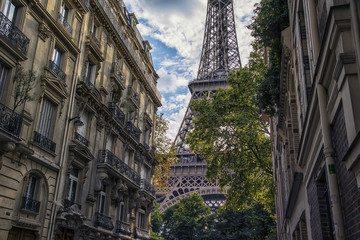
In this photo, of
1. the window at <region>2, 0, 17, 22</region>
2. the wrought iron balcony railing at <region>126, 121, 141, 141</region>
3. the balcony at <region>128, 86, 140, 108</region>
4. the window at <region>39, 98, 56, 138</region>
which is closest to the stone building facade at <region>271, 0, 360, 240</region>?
the window at <region>2, 0, 17, 22</region>

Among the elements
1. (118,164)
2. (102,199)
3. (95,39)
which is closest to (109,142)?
(118,164)

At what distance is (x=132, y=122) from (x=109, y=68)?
525cm

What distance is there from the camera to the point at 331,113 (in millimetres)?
6305

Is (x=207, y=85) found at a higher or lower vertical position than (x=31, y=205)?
higher

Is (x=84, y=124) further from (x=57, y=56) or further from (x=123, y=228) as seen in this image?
(x=123, y=228)

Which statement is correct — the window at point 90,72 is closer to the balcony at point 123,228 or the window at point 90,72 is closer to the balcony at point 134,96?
the balcony at point 134,96

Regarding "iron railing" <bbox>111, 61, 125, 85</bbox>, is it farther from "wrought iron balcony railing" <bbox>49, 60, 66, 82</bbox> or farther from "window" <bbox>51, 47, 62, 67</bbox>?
"wrought iron balcony railing" <bbox>49, 60, 66, 82</bbox>

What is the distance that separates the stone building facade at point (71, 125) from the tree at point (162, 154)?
457cm

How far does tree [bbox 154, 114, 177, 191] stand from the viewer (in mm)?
34134

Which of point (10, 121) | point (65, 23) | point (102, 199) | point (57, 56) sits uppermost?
point (65, 23)

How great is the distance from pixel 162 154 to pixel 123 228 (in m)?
11.5

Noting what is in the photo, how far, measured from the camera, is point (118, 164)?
23484mm

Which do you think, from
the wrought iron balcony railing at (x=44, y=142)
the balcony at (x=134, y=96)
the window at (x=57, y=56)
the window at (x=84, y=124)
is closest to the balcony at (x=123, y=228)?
the window at (x=84, y=124)

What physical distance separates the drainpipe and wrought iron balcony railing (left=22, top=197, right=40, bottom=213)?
11785 mm
